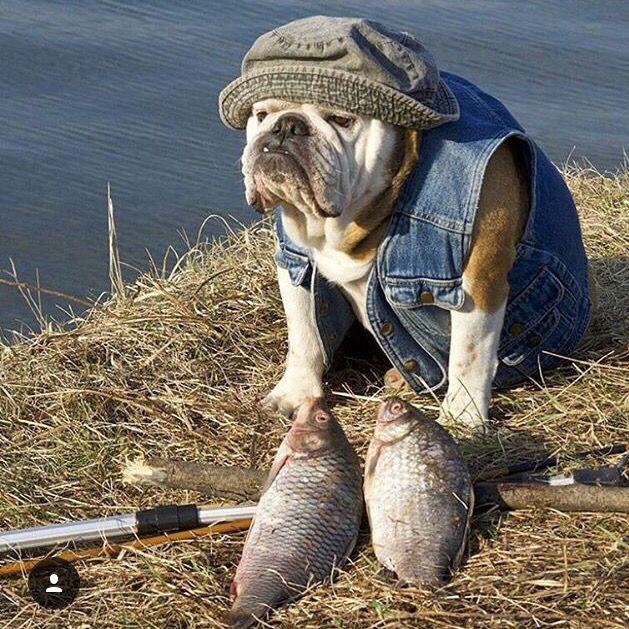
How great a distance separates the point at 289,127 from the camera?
10.9 feet

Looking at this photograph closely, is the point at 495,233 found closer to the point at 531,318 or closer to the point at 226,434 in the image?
the point at 531,318

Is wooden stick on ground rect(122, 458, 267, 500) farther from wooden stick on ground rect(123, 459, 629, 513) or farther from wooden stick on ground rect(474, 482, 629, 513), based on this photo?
wooden stick on ground rect(474, 482, 629, 513)

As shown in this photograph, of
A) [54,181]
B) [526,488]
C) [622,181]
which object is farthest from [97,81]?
[526,488]

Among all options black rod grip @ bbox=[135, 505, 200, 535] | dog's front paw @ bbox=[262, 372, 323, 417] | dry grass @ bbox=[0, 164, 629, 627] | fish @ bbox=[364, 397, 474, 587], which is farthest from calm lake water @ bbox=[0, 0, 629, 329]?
fish @ bbox=[364, 397, 474, 587]

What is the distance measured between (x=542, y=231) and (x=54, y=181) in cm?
318

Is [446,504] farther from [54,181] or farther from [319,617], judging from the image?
[54,181]

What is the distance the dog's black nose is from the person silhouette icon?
3.64ft

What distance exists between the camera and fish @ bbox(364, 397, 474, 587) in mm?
2920

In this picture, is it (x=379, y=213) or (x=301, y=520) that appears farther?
(x=379, y=213)

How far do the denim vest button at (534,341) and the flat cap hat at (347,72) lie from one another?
2.52 ft

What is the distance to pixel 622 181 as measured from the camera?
226 inches

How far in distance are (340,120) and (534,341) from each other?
3.05ft

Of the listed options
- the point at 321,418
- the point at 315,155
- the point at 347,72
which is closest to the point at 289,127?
the point at 315,155

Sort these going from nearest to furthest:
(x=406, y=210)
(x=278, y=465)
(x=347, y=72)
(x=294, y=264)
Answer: (x=278, y=465)
(x=347, y=72)
(x=406, y=210)
(x=294, y=264)
